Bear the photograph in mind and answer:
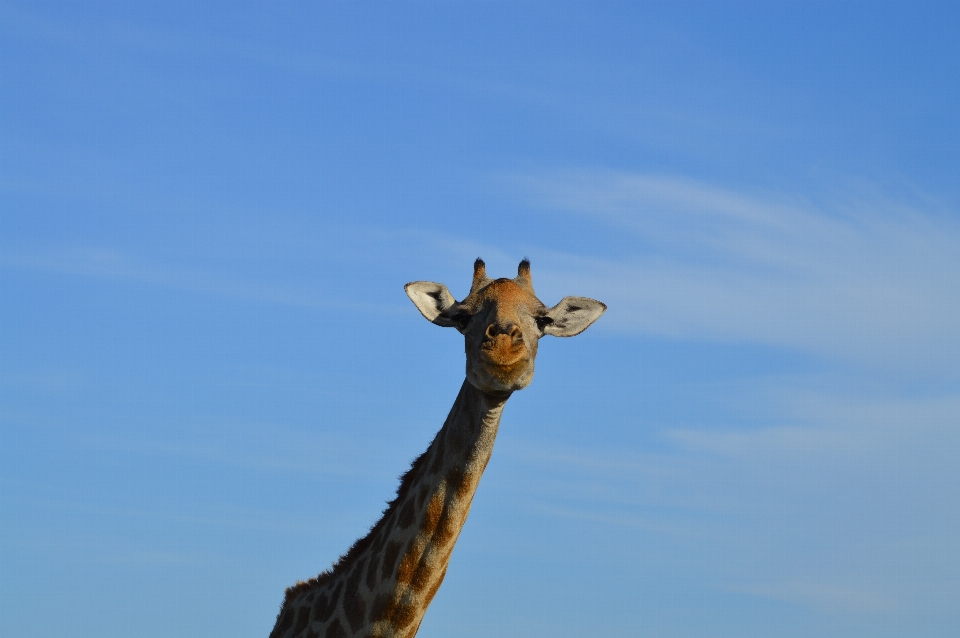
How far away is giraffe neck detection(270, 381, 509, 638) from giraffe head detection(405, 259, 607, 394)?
0.46m

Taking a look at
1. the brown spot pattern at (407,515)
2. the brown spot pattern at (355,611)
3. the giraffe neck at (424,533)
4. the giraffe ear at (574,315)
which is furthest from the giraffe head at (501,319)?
the brown spot pattern at (355,611)

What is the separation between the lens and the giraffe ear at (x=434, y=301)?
45.5 feet

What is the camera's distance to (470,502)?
520 inches

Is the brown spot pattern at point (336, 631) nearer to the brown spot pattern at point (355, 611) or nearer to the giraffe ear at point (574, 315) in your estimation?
the brown spot pattern at point (355, 611)

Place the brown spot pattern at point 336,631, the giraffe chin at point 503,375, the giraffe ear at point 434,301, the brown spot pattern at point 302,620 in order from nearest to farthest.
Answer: the giraffe chin at point 503,375
the brown spot pattern at point 336,631
the giraffe ear at point 434,301
the brown spot pattern at point 302,620

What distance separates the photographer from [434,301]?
13977 millimetres

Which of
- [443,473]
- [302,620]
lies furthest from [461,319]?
[302,620]

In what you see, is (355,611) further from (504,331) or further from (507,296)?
(507,296)

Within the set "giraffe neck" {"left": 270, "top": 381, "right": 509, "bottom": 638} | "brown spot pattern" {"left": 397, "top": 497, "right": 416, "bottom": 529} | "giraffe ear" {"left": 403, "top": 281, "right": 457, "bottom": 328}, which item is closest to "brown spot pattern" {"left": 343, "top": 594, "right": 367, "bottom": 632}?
"giraffe neck" {"left": 270, "top": 381, "right": 509, "bottom": 638}

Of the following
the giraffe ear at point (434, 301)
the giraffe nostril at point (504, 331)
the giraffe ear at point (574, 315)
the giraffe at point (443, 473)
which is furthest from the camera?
the giraffe ear at point (574, 315)

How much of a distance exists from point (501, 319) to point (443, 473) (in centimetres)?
180

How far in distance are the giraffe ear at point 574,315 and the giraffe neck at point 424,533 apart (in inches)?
59.3

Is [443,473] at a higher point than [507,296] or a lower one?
lower

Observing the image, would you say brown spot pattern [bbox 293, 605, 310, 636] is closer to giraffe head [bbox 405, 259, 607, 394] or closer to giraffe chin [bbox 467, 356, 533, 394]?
giraffe head [bbox 405, 259, 607, 394]
